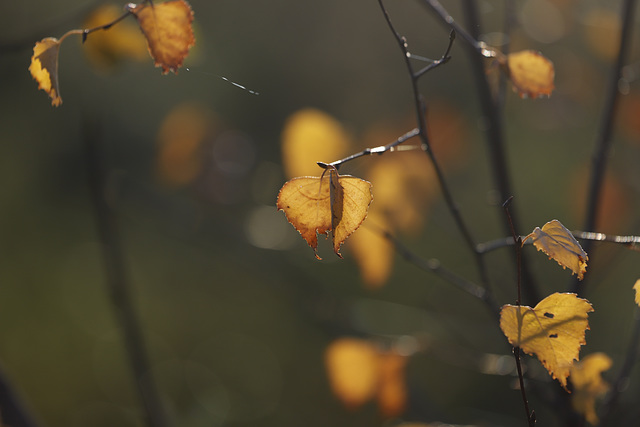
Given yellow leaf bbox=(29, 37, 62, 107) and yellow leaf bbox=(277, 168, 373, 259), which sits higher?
yellow leaf bbox=(29, 37, 62, 107)

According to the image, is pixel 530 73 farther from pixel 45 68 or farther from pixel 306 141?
pixel 45 68

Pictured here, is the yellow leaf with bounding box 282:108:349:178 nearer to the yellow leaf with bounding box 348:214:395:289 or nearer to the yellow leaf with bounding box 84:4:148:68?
the yellow leaf with bounding box 348:214:395:289

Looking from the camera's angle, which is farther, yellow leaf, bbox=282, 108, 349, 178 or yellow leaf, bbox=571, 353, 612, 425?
yellow leaf, bbox=282, 108, 349, 178

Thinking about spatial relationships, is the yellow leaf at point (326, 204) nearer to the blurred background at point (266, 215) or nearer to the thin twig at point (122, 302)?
the blurred background at point (266, 215)

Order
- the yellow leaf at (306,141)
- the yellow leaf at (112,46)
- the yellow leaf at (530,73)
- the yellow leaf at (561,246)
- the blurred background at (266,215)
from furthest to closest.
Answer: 1. the blurred background at (266,215)
2. the yellow leaf at (112,46)
3. the yellow leaf at (306,141)
4. the yellow leaf at (530,73)
5. the yellow leaf at (561,246)

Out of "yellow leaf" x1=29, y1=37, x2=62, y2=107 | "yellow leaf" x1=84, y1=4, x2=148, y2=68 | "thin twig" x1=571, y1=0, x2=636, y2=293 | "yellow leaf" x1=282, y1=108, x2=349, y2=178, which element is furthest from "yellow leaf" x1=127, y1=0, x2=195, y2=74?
"thin twig" x1=571, y1=0, x2=636, y2=293

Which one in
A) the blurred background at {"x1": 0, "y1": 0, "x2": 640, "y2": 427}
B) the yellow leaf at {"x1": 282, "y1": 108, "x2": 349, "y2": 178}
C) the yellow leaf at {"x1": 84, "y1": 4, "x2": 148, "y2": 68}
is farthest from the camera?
the blurred background at {"x1": 0, "y1": 0, "x2": 640, "y2": 427}

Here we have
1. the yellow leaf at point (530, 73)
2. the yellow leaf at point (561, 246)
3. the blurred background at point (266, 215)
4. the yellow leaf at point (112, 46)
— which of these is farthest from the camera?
the blurred background at point (266, 215)

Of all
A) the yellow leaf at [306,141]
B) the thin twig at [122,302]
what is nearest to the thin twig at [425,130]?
the yellow leaf at [306,141]
